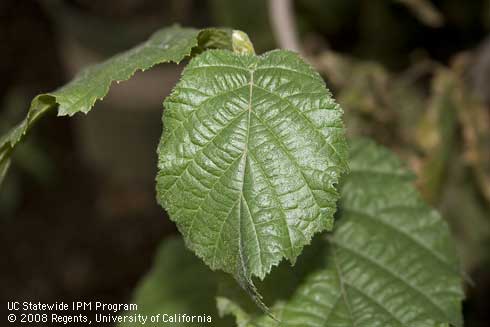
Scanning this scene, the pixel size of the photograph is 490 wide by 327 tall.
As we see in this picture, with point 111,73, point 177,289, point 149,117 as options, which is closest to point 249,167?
point 111,73

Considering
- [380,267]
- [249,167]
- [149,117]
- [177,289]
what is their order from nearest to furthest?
[249,167] < [380,267] < [177,289] < [149,117]

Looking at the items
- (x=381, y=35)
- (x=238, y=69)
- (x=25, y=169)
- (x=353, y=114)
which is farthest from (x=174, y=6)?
(x=238, y=69)

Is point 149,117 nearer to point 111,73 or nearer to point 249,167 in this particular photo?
point 111,73

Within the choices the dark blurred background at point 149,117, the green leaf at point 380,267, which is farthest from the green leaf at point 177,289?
the dark blurred background at point 149,117

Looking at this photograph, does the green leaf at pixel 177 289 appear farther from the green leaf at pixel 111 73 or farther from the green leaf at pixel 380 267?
the green leaf at pixel 111 73

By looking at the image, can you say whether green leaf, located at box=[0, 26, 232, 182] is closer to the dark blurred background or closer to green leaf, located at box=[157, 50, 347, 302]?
green leaf, located at box=[157, 50, 347, 302]

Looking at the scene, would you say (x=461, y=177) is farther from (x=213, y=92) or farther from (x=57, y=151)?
(x=57, y=151)
